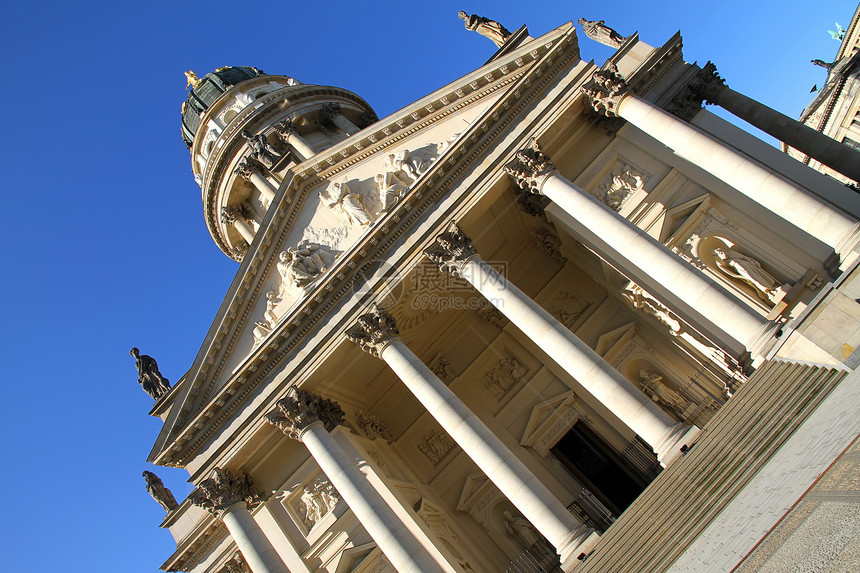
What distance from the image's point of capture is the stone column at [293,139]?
26641 millimetres

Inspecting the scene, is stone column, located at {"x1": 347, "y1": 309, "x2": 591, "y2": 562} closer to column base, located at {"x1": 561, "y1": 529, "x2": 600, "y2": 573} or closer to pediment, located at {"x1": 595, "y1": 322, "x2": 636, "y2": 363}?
column base, located at {"x1": 561, "y1": 529, "x2": 600, "y2": 573}

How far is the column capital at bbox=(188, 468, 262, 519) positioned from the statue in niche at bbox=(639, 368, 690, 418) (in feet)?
37.7

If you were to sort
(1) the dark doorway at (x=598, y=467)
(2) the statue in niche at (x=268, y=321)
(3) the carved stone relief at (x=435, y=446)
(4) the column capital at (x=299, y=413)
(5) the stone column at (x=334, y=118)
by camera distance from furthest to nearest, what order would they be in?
(5) the stone column at (x=334, y=118) < (3) the carved stone relief at (x=435, y=446) < (2) the statue in niche at (x=268, y=321) < (1) the dark doorway at (x=598, y=467) < (4) the column capital at (x=299, y=413)

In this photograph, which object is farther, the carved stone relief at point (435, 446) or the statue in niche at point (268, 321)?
the carved stone relief at point (435, 446)

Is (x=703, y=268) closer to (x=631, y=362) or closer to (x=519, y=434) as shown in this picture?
(x=631, y=362)

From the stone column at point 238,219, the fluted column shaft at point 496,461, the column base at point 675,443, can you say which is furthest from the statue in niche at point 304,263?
the stone column at point 238,219

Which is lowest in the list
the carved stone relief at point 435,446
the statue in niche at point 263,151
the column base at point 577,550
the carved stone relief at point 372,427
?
the column base at point 577,550

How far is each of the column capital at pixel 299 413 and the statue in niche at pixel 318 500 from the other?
5.40ft

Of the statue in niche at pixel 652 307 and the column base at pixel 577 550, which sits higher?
the statue in niche at pixel 652 307

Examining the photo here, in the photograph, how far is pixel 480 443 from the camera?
12055 mm

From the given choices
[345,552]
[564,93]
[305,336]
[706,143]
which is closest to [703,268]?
[706,143]

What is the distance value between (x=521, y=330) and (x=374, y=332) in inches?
159

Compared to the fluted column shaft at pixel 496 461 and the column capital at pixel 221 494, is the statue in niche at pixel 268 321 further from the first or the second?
the fluted column shaft at pixel 496 461

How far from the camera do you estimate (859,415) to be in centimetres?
621
